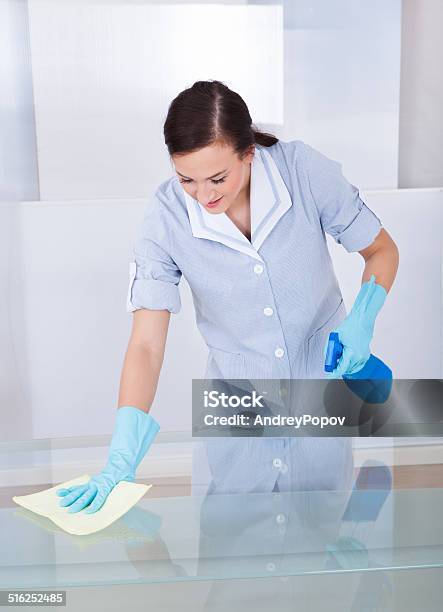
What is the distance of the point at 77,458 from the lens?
59.6 inches

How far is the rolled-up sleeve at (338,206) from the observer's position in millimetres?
1730

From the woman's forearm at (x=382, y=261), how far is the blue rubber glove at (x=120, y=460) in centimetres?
60

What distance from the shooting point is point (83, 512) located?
4.10 ft

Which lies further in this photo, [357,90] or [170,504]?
[357,90]

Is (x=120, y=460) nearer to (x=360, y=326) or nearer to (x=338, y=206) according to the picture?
(x=360, y=326)

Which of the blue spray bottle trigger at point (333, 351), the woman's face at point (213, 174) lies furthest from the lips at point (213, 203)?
the blue spray bottle trigger at point (333, 351)

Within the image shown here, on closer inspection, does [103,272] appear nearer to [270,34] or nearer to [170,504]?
[270,34]

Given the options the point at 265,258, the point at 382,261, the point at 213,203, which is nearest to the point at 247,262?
the point at 265,258

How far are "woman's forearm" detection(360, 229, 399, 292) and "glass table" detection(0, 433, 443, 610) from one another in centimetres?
59

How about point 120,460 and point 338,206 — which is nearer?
point 120,460

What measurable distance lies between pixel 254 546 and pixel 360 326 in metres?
0.72

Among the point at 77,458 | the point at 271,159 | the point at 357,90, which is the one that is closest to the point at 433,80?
the point at 357,90

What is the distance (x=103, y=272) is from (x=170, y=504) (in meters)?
1.13

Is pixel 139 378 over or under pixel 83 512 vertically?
over
